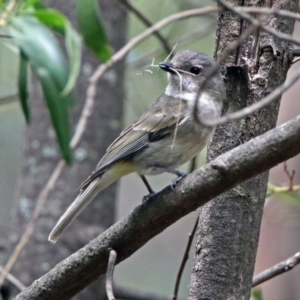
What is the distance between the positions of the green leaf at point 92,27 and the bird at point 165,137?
0.41 m

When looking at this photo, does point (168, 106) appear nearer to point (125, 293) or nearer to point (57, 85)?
point (57, 85)

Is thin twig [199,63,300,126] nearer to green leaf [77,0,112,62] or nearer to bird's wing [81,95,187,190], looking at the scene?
bird's wing [81,95,187,190]

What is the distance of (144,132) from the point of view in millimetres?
3455

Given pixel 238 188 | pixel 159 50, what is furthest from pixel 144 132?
pixel 159 50

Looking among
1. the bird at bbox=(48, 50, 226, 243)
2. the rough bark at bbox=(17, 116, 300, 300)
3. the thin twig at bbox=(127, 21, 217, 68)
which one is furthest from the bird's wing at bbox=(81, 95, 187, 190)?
the thin twig at bbox=(127, 21, 217, 68)

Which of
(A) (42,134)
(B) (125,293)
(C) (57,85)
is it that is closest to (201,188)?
(C) (57,85)

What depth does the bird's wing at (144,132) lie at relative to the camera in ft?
11.1

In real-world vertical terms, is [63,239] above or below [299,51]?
above

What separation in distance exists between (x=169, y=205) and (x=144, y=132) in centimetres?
119

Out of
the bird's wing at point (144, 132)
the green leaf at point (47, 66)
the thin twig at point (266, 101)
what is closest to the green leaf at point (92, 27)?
the green leaf at point (47, 66)

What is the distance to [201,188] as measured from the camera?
2145 mm

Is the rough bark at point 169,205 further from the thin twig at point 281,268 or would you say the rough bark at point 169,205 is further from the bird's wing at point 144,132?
the bird's wing at point 144,132

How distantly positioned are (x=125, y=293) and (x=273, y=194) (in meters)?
1.50

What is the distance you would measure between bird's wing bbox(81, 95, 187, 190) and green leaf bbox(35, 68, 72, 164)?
0.76 ft
